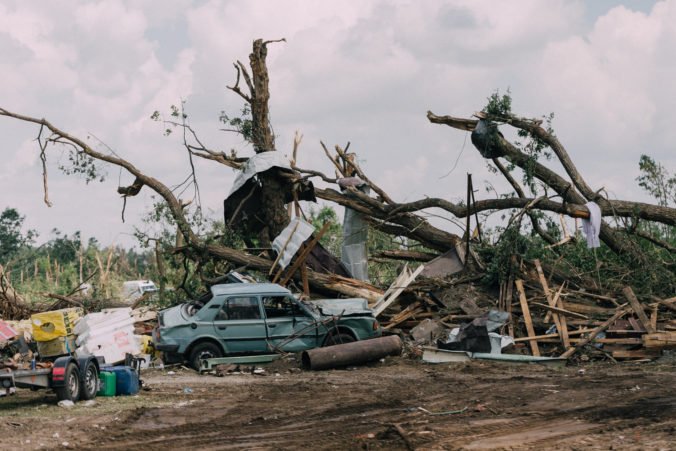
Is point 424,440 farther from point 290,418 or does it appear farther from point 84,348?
point 84,348

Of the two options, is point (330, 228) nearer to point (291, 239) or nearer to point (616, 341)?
point (291, 239)

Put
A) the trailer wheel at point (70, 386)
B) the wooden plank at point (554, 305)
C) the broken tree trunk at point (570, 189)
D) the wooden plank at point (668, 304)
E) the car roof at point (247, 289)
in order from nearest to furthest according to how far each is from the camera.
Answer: the trailer wheel at point (70, 386), the car roof at point (247, 289), the wooden plank at point (554, 305), the wooden plank at point (668, 304), the broken tree trunk at point (570, 189)

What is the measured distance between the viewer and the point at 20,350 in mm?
17469

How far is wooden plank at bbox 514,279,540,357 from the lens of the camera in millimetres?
18688

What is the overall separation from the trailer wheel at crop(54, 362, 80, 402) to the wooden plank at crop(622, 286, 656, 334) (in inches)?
432

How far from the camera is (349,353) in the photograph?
17250 mm

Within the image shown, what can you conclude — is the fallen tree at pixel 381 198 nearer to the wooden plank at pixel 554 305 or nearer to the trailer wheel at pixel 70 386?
the wooden plank at pixel 554 305

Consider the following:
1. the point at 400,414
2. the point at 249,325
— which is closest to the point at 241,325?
the point at 249,325

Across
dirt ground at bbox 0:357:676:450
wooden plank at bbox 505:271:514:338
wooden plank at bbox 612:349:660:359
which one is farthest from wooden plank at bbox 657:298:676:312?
wooden plank at bbox 505:271:514:338

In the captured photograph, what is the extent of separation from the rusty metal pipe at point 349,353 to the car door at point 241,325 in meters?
1.08

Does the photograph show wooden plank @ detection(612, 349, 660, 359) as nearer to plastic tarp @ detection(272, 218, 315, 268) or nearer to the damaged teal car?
the damaged teal car

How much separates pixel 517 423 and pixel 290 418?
2.76 m

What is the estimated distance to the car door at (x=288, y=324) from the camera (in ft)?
59.3

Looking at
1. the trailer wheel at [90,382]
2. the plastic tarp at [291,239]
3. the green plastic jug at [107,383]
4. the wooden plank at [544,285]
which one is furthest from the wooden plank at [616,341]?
the trailer wheel at [90,382]
